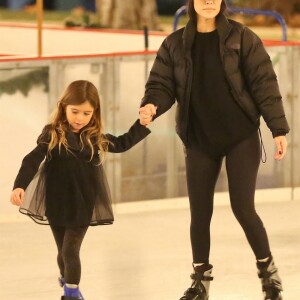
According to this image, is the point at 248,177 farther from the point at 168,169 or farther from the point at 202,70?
the point at 168,169

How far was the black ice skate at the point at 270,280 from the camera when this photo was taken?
7.64m

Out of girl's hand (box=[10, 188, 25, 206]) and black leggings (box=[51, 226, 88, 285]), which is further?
black leggings (box=[51, 226, 88, 285])

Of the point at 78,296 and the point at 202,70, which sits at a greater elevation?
the point at 202,70

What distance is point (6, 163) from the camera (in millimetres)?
10336

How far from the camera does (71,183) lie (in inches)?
293

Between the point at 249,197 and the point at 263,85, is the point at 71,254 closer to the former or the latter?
the point at 249,197

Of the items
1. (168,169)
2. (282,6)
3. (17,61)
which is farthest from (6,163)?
(282,6)

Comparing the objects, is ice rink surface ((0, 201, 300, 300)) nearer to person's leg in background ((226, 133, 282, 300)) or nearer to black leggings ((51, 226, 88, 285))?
person's leg in background ((226, 133, 282, 300))

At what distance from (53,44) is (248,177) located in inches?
347

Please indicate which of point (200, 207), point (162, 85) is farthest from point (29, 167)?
point (200, 207)

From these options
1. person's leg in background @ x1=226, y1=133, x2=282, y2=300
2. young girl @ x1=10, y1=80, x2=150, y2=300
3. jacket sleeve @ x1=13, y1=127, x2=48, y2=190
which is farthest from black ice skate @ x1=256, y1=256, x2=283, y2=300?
jacket sleeve @ x1=13, y1=127, x2=48, y2=190

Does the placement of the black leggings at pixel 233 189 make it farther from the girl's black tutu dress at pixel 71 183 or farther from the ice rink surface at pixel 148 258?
the ice rink surface at pixel 148 258

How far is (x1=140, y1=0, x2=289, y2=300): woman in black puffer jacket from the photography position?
7418mm

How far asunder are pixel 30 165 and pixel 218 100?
3.22 feet
